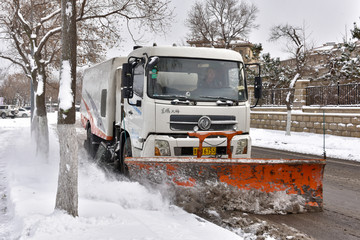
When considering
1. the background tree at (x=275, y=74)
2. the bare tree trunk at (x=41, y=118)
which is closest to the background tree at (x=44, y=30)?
the bare tree trunk at (x=41, y=118)

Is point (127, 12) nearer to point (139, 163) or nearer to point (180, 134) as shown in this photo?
point (180, 134)

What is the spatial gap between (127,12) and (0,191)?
7.53 m

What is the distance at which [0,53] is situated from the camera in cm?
1638

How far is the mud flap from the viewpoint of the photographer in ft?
18.3

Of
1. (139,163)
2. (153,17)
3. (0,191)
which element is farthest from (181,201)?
(153,17)

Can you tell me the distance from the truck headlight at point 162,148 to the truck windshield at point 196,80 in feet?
2.59

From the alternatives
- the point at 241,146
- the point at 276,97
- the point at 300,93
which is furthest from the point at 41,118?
the point at 276,97

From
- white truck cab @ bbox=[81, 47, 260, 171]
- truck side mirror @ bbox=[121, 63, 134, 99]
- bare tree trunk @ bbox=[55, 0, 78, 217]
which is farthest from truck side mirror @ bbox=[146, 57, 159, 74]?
bare tree trunk @ bbox=[55, 0, 78, 217]

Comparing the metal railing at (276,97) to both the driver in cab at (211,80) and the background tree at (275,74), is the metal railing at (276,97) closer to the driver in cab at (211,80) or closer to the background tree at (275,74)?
the background tree at (275,74)

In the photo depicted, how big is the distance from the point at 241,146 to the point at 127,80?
241cm

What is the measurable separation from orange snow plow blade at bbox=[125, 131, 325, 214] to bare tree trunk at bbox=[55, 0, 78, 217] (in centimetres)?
92

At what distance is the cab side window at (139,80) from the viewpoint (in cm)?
698

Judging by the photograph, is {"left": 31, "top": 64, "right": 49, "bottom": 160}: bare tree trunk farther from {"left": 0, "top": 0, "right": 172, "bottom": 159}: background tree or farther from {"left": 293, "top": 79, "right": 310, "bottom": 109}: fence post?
{"left": 293, "top": 79, "right": 310, "bottom": 109}: fence post

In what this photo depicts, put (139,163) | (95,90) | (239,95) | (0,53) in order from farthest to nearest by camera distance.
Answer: (0,53), (95,90), (239,95), (139,163)
